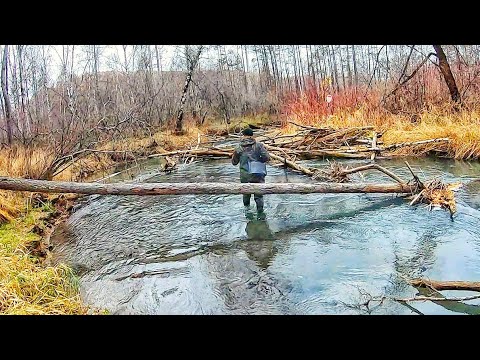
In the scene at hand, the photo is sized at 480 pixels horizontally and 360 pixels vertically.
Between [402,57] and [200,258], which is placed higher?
[402,57]

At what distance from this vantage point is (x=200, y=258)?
3.24 meters

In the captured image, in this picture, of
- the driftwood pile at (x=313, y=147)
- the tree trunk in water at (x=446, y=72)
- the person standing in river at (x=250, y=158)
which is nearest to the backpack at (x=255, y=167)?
the person standing in river at (x=250, y=158)

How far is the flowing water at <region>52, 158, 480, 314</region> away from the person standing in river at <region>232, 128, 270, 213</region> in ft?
1.51

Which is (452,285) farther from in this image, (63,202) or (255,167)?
(63,202)

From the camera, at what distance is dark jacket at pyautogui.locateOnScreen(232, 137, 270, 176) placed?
3.74 meters

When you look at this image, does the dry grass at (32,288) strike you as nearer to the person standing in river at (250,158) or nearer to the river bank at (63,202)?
the river bank at (63,202)

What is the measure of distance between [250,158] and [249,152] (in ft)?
0.22

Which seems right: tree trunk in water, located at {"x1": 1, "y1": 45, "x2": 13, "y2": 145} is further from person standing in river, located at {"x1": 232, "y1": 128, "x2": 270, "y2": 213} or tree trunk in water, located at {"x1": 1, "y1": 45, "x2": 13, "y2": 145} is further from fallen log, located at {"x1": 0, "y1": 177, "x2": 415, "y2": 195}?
person standing in river, located at {"x1": 232, "y1": 128, "x2": 270, "y2": 213}

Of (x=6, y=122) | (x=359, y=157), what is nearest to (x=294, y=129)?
(x=359, y=157)

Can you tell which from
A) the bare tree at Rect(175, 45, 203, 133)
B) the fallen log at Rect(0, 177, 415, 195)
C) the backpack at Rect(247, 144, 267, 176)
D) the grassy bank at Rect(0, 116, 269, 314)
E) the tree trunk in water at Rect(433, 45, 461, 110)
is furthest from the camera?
the bare tree at Rect(175, 45, 203, 133)

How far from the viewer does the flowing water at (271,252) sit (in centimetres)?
252

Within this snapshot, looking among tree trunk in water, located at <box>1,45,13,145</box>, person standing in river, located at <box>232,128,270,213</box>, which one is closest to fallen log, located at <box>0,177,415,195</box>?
person standing in river, located at <box>232,128,270,213</box>
